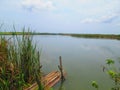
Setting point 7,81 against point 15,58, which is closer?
point 7,81

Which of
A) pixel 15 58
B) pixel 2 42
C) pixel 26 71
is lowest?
pixel 26 71

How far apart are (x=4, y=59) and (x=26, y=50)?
3.34 ft

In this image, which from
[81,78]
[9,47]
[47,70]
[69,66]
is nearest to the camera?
[9,47]

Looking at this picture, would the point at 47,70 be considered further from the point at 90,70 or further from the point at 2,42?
the point at 2,42

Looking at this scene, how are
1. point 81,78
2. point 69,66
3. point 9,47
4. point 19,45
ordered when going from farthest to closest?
point 69,66
point 81,78
point 19,45
point 9,47

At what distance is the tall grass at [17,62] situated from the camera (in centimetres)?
522

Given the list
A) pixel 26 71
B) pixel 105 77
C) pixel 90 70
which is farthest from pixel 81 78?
pixel 26 71

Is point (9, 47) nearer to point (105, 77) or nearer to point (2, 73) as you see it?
point (2, 73)

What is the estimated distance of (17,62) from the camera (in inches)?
235

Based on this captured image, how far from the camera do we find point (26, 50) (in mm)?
6160

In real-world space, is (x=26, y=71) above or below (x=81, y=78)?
above

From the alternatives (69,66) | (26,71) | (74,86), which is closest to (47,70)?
(69,66)

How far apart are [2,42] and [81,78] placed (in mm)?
4918

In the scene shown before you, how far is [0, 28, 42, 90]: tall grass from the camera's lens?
17.1 ft
